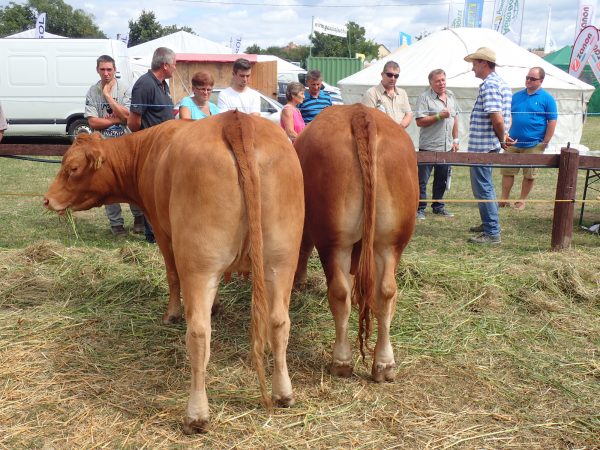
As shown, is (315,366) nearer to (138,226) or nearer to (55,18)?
(138,226)

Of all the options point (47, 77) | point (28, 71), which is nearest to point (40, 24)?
point (28, 71)

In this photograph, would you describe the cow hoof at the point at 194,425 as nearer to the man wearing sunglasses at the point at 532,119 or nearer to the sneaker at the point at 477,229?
the sneaker at the point at 477,229

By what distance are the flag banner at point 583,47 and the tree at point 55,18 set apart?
45.6m

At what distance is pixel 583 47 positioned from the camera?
62.1ft

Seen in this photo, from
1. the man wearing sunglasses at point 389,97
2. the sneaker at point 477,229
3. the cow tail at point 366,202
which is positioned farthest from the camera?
the sneaker at point 477,229

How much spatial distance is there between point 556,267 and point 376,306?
2533mm

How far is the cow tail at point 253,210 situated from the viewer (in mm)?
2852

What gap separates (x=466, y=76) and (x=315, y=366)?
40.4 feet

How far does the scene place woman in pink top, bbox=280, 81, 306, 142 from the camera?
20.1 feet

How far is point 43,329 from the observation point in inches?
168

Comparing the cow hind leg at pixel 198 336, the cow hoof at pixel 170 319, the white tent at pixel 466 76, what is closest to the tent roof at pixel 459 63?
the white tent at pixel 466 76

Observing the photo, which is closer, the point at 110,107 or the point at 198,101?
the point at 198,101

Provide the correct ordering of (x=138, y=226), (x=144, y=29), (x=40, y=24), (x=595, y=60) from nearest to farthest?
1. (x=138, y=226)
2. (x=595, y=60)
3. (x=40, y=24)
4. (x=144, y=29)

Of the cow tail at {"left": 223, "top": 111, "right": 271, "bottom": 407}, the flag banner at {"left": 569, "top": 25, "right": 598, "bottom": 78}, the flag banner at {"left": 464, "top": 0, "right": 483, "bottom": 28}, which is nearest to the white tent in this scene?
the flag banner at {"left": 569, "top": 25, "right": 598, "bottom": 78}
